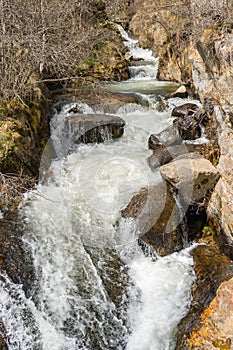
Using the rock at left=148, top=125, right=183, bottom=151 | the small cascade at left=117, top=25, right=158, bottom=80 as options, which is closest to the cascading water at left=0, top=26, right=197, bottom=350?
the rock at left=148, top=125, right=183, bottom=151

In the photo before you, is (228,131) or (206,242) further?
(206,242)

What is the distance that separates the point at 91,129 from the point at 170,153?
2.58m

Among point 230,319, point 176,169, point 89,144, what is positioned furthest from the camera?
point 89,144

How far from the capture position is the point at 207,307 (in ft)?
13.5

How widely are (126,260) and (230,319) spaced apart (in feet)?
6.95

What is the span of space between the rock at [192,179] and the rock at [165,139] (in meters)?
2.27

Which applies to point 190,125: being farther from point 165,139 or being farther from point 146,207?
point 146,207

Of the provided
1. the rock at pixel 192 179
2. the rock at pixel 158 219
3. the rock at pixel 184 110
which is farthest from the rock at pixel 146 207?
the rock at pixel 184 110

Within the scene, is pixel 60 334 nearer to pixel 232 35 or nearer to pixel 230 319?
pixel 230 319

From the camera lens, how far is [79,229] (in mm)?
5738

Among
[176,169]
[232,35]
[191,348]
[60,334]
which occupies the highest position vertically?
[232,35]

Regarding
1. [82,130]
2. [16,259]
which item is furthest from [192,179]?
[82,130]

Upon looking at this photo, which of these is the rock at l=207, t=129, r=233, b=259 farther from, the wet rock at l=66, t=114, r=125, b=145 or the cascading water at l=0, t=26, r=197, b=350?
the wet rock at l=66, t=114, r=125, b=145

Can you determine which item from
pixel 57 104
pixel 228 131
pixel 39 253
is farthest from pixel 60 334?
pixel 57 104
